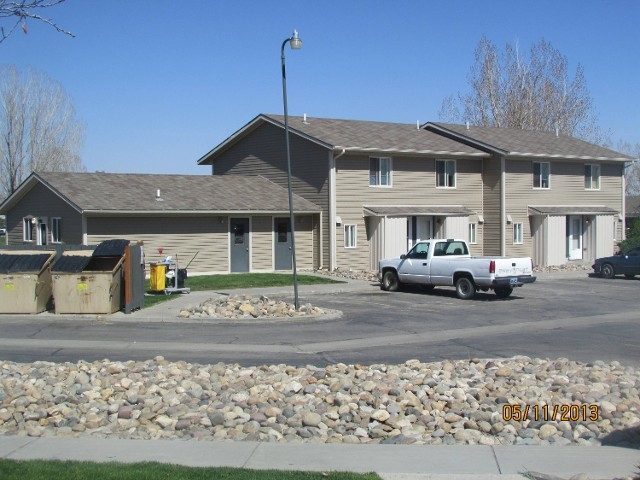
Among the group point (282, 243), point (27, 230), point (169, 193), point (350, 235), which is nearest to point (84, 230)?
point (169, 193)

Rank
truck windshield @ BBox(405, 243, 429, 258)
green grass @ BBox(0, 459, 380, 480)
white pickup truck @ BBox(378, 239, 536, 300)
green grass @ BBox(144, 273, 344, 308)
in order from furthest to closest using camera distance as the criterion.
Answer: green grass @ BBox(144, 273, 344, 308), truck windshield @ BBox(405, 243, 429, 258), white pickup truck @ BBox(378, 239, 536, 300), green grass @ BBox(0, 459, 380, 480)

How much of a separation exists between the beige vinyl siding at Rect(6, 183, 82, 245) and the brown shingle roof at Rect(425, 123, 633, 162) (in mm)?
19237

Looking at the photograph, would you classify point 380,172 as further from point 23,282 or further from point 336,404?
point 336,404

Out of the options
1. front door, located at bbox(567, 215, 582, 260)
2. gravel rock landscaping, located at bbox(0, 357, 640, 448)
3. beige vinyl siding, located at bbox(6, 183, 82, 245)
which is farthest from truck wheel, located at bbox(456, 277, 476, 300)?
front door, located at bbox(567, 215, 582, 260)

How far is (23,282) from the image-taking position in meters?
20.6

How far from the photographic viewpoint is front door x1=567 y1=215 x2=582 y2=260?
40969mm

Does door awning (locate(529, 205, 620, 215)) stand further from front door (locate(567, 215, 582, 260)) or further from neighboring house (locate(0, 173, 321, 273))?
neighboring house (locate(0, 173, 321, 273))

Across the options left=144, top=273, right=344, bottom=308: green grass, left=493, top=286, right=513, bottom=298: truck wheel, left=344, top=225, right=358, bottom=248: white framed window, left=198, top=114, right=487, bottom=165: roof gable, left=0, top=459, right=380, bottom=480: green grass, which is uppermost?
left=198, top=114, right=487, bottom=165: roof gable

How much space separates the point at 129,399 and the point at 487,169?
99.9ft

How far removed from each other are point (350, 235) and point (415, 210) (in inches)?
130

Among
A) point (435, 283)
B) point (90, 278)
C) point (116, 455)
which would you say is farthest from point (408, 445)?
point (435, 283)

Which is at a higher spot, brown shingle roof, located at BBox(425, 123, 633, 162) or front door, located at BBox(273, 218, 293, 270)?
brown shingle roof, located at BBox(425, 123, 633, 162)

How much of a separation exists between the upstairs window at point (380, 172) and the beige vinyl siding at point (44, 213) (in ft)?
40.4
